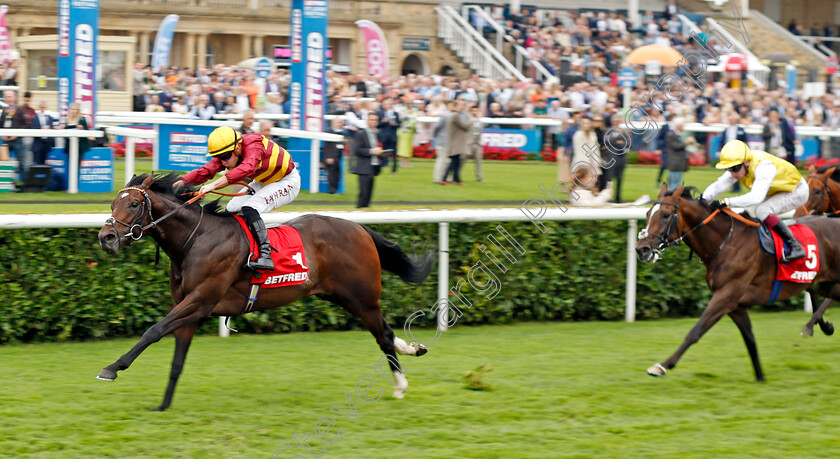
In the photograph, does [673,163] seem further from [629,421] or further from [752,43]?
[752,43]

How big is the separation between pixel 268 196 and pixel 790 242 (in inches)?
133

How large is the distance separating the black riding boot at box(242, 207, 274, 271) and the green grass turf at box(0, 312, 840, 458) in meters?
0.75

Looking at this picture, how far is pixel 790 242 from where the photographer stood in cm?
633

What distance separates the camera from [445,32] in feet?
92.1

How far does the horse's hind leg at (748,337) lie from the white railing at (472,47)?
63.5 feet

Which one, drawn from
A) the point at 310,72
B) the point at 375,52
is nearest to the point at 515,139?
the point at 375,52

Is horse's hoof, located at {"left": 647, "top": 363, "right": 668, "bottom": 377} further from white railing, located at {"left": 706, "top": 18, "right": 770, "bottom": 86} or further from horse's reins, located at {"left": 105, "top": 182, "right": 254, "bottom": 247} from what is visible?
white railing, located at {"left": 706, "top": 18, "right": 770, "bottom": 86}

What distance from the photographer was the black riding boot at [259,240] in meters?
5.33

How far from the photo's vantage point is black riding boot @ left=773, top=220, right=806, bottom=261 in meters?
6.28

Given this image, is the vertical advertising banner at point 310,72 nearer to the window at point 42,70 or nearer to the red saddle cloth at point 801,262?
the window at point 42,70

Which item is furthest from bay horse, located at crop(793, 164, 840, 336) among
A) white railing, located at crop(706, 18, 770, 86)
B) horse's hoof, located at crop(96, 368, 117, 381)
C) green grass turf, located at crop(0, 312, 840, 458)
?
white railing, located at crop(706, 18, 770, 86)

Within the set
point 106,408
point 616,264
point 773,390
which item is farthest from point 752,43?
point 106,408

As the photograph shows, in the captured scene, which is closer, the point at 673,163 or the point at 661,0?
the point at 673,163

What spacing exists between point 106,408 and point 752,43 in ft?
100
